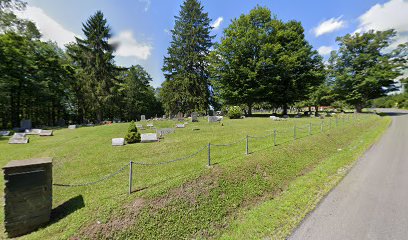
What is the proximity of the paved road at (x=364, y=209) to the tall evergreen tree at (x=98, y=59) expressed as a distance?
36.6 metres

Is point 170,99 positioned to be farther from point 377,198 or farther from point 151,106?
point 377,198

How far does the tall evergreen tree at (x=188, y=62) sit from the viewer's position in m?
39.4

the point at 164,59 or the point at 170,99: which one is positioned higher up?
the point at 164,59

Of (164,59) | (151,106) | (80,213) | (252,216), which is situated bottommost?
(252,216)

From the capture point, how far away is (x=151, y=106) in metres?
59.1

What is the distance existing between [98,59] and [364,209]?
4057 cm

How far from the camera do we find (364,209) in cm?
536

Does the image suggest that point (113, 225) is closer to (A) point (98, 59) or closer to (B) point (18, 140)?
(B) point (18, 140)

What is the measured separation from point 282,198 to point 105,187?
6227mm

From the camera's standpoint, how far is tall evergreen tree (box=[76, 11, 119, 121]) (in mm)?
34594

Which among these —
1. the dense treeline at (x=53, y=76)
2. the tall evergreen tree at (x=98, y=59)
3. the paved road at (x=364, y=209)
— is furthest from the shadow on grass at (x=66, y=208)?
the tall evergreen tree at (x=98, y=59)

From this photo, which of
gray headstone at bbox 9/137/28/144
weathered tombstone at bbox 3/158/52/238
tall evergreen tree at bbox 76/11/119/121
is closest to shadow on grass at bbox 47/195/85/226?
weathered tombstone at bbox 3/158/52/238

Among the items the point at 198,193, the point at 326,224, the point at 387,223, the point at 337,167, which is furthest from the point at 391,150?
the point at 198,193

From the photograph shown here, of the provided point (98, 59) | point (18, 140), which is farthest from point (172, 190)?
point (98, 59)
